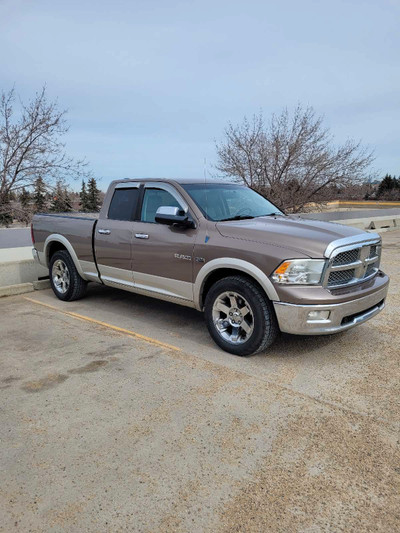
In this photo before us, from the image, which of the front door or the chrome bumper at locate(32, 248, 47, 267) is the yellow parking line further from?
the chrome bumper at locate(32, 248, 47, 267)

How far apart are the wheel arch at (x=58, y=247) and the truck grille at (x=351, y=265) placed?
3775 millimetres

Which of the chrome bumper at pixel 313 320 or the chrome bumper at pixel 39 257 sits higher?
the chrome bumper at pixel 39 257

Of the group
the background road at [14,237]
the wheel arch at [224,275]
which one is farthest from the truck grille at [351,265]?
the background road at [14,237]

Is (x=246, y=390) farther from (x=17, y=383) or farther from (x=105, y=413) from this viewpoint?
(x=17, y=383)

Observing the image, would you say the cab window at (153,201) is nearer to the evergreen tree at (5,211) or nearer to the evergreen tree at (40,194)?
the evergreen tree at (40,194)

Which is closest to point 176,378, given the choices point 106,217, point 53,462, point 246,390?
point 246,390

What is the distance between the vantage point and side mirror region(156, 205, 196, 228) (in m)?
4.53

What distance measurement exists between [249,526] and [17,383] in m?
2.46

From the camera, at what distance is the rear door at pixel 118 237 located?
17.7ft

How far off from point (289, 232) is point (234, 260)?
0.61 metres

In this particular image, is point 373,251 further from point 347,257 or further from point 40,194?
point 40,194

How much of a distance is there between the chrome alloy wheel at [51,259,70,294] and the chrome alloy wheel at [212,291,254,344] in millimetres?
3083

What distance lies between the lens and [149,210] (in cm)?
527

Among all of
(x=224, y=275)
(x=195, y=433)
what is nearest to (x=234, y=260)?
(x=224, y=275)
